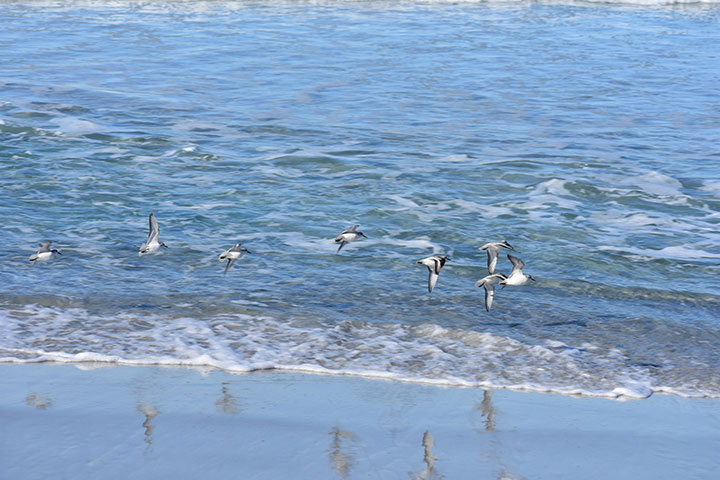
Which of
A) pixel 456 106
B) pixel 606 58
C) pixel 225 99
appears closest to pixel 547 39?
pixel 606 58

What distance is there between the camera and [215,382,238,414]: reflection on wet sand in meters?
6.61

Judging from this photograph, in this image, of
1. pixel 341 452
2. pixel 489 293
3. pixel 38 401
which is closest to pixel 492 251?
pixel 489 293

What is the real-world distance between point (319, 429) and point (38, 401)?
2083 millimetres

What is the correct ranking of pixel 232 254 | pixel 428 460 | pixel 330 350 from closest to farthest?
pixel 428 460, pixel 330 350, pixel 232 254

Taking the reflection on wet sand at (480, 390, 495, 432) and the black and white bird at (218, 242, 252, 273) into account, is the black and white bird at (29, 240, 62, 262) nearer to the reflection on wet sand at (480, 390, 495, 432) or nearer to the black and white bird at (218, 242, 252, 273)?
the black and white bird at (218, 242, 252, 273)

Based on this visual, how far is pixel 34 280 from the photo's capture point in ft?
31.8

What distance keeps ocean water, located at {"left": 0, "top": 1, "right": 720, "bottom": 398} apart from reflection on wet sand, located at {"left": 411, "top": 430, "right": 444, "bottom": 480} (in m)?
1.23

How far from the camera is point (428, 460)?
5945 millimetres

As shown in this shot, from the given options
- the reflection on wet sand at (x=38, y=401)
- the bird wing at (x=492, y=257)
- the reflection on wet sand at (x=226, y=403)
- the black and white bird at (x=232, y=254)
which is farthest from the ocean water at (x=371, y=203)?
the reflection on wet sand at (x=38, y=401)

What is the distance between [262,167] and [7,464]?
9.91 metres

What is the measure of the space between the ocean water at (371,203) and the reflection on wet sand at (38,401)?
3.13ft

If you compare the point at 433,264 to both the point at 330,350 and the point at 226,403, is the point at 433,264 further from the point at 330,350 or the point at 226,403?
the point at 226,403

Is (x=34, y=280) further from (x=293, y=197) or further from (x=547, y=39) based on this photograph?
(x=547, y=39)

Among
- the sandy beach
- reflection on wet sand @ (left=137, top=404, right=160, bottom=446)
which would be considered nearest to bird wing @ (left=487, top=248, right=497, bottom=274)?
the sandy beach
